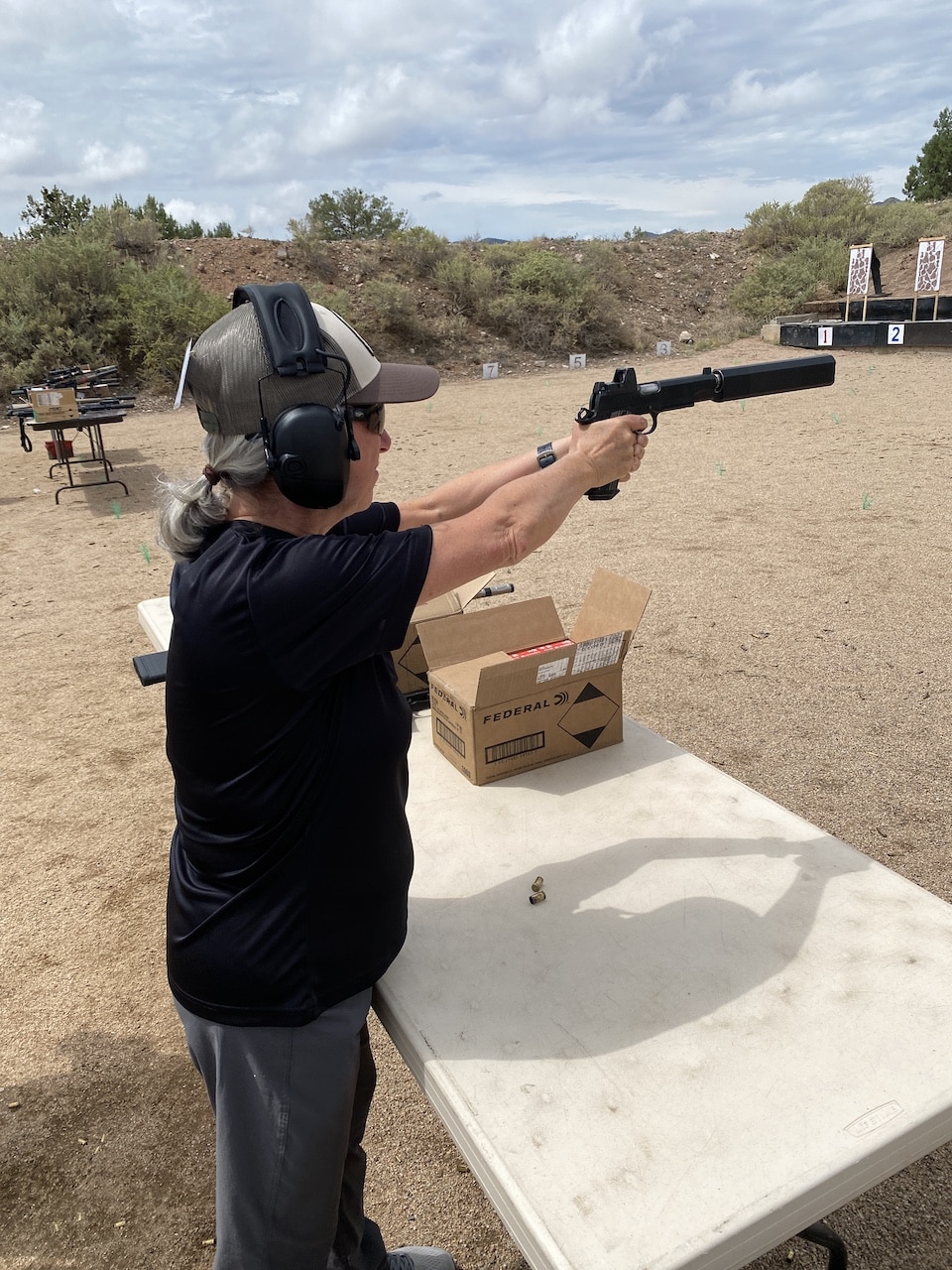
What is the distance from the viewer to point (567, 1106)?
115 cm

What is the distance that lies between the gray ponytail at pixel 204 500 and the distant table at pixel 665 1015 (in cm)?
75

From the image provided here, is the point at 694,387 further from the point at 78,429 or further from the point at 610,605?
the point at 78,429

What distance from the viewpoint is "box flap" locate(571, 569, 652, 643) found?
2127mm

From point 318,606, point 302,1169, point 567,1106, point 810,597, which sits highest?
point 318,606

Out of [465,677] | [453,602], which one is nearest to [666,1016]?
[465,677]

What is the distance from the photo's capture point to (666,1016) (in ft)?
4.23

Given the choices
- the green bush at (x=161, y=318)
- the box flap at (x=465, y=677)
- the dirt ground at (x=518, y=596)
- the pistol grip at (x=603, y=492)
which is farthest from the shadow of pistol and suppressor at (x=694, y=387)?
the green bush at (x=161, y=318)

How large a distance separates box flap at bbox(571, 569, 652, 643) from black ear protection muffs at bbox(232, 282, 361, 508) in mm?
1079

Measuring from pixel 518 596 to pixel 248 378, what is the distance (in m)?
4.04

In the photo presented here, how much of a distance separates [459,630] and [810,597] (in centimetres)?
331

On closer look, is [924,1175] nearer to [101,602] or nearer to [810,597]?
[810,597]

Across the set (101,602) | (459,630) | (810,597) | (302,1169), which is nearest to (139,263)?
(101,602)

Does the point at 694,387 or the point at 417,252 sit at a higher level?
the point at 417,252

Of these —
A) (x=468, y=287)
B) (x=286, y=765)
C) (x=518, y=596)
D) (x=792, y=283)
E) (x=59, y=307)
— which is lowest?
(x=518, y=596)
